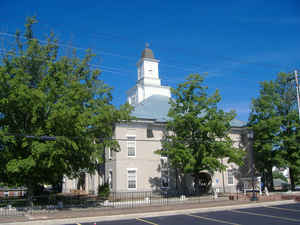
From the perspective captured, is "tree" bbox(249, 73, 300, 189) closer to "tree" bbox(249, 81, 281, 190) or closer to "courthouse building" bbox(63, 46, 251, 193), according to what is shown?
"tree" bbox(249, 81, 281, 190)

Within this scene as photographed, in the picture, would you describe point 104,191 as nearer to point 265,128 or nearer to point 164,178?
point 164,178

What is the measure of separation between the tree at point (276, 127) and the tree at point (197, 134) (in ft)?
23.0

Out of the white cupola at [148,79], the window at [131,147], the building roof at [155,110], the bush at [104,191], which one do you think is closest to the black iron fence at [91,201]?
the bush at [104,191]

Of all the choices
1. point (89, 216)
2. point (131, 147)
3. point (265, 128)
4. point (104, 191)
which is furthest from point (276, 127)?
point (89, 216)

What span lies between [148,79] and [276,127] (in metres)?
22.0

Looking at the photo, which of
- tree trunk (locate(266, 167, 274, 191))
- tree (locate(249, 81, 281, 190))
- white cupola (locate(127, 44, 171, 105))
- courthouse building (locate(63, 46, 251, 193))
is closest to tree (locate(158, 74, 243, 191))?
courthouse building (locate(63, 46, 251, 193))

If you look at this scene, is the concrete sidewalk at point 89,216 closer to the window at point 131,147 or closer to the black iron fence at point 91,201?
the black iron fence at point 91,201

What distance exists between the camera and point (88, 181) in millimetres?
42531

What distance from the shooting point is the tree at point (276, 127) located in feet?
119

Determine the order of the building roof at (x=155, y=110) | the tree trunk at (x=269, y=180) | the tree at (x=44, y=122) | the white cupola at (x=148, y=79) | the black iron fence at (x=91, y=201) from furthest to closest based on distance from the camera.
A: the white cupola at (x=148, y=79)
the tree trunk at (x=269, y=180)
the building roof at (x=155, y=110)
the black iron fence at (x=91, y=201)
the tree at (x=44, y=122)

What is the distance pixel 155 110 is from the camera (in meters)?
39.7

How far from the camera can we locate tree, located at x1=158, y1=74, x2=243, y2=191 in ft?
100

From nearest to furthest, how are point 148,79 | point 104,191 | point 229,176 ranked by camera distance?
point 104,191, point 229,176, point 148,79

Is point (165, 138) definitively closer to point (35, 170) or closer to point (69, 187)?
point (35, 170)
